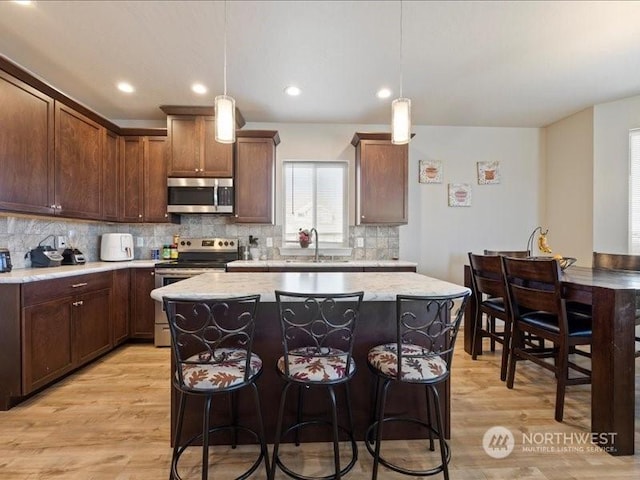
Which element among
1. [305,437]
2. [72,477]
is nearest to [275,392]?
[305,437]

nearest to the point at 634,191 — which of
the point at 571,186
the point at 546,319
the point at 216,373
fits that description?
the point at 571,186

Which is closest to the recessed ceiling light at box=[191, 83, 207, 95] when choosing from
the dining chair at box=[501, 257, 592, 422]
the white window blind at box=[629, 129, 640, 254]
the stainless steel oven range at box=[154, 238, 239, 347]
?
the stainless steel oven range at box=[154, 238, 239, 347]

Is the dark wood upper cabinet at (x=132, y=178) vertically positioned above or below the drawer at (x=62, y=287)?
above

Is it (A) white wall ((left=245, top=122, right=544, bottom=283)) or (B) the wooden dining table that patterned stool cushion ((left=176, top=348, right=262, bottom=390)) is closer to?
(B) the wooden dining table

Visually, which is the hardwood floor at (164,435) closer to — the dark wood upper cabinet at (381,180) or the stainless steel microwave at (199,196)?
the stainless steel microwave at (199,196)

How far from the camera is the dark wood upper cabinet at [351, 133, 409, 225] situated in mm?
3760

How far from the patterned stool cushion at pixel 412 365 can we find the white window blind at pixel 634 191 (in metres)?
3.44

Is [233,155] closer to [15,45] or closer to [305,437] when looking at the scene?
[15,45]

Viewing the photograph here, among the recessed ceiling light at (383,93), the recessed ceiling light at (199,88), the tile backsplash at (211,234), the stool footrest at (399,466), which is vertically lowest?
the stool footrest at (399,466)

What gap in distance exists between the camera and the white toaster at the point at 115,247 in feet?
11.7

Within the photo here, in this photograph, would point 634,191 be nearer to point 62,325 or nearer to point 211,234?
point 211,234

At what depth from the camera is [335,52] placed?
8.27ft

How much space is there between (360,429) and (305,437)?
1.05ft

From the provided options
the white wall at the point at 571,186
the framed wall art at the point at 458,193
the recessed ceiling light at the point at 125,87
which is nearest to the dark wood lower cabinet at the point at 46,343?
the recessed ceiling light at the point at 125,87
